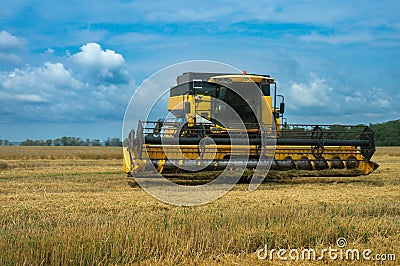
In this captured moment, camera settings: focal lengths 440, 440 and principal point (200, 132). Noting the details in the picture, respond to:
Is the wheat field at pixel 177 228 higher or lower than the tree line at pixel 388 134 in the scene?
→ lower

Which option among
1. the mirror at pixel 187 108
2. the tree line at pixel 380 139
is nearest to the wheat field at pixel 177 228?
the mirror at pixel 187 108

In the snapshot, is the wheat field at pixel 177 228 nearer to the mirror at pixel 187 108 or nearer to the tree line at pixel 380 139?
the mirror at pixel 187 108

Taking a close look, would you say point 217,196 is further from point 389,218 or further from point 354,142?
point 354,142

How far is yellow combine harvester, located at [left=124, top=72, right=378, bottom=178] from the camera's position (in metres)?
10.6

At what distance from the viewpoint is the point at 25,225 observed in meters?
5.57

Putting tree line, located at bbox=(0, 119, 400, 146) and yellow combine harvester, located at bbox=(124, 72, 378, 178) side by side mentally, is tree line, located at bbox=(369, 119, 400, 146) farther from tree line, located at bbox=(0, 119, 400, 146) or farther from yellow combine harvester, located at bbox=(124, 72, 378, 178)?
yellow combine harvester, located at bbox=(124, 72, 378, 178)

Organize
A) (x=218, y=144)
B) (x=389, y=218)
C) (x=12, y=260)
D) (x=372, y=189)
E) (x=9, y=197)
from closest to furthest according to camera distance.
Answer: (x=12, y=260)
(x=389, y=218)
(x=9, y=197)
(x=372, y=189)
(x=218, y=144)

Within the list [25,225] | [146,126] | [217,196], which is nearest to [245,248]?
[25,225]

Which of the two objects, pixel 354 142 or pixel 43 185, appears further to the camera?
pixel 354 142

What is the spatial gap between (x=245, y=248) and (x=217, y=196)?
3.85 metres

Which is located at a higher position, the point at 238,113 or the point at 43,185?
the point at 238,113

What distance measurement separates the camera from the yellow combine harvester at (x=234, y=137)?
10.6 m

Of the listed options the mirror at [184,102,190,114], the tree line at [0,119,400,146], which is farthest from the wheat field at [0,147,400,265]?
the tree line at [0,119,400,146]

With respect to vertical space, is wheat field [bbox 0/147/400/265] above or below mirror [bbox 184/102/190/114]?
below
